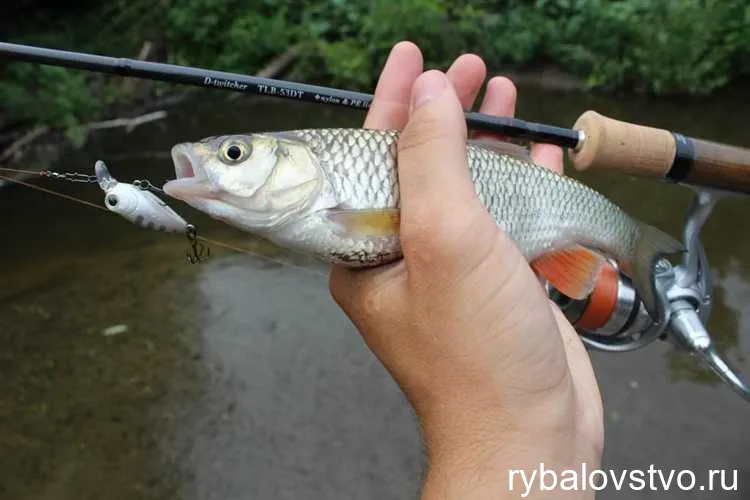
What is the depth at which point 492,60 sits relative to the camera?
980 cm

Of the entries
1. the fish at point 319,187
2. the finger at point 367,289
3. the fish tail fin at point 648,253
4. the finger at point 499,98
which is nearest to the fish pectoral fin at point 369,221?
the fish at point 319,187

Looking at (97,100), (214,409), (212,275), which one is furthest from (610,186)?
(97,100)

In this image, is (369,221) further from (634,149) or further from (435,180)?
(634,149)

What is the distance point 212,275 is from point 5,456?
1.96m

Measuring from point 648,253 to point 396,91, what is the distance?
91 cm

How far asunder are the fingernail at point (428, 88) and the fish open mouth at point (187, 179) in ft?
1.67

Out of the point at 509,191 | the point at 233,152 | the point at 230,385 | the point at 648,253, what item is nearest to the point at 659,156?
the point at 648,253

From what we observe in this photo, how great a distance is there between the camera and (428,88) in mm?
1833

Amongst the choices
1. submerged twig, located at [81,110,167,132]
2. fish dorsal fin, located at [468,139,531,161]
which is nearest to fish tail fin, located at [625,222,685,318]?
fish dorsal fin, located at [468,139,531,161]

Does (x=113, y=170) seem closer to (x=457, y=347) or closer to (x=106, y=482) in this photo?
(x=106, y=482)

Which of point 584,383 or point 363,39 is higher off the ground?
point 584,383

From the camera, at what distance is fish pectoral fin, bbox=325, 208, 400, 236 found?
1.84m

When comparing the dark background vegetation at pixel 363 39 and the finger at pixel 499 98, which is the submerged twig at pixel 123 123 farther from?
the finger at pixel 499 98

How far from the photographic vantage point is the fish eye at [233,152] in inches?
72.2
